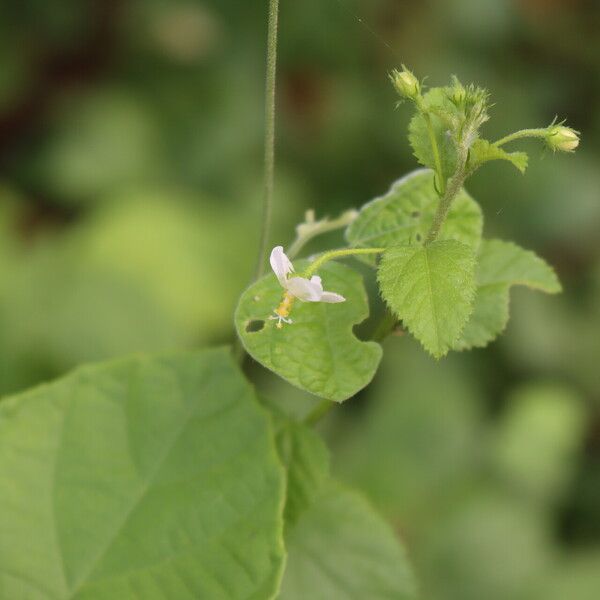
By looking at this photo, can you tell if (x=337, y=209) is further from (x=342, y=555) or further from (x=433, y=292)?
(x=433, y=292)

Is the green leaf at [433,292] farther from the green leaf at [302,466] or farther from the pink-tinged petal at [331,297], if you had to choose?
the green leaf at [302,466]

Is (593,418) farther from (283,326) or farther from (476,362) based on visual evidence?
(283,326)

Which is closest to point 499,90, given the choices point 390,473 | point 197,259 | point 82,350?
point 197,259

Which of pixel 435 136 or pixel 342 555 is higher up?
pixel 435 136

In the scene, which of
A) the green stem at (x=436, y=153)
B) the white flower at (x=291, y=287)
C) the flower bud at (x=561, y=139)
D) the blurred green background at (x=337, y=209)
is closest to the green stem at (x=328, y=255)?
the white flower at (x=291, y=287)

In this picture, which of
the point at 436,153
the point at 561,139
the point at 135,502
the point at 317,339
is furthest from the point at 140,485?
the point at 561,139

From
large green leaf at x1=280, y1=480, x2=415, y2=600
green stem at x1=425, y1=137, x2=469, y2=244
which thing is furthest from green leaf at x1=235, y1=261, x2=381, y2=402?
large green leaf at x1=280, y1=480, x2=415, y2=600

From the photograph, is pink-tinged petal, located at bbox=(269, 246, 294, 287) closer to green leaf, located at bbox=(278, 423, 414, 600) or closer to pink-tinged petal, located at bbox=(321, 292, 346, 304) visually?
pink-tinged petal, located at bbox=(321, 292, 346, 304)
